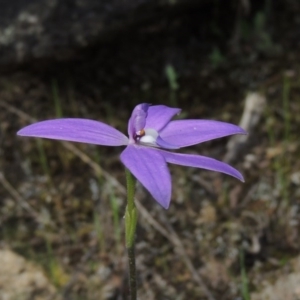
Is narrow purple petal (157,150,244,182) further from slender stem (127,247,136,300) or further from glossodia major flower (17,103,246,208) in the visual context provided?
slender stem (127,247,136,300)

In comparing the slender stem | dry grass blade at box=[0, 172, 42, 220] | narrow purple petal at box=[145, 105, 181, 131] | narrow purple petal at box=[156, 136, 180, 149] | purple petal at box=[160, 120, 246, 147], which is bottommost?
the slender stem

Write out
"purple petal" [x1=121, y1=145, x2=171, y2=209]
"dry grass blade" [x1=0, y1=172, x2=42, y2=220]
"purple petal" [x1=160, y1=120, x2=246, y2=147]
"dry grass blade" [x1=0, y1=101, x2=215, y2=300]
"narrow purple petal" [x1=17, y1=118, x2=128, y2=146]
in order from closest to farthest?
Result: "purple petal" [x1=121, y1=145, x2=171, y2=209], "narrow purple petal" [x1=17, y1=118, x2=128, y2=146], "purple petal" [x1=160, y1=120, x2=246, y2=147], "dry grass blade" [x1=0, y1=101, x2=215, y2=300], "dry grass blade" [x1=0, y1=172, x2=42, y2=220]

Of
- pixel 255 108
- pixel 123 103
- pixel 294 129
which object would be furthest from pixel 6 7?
pixel 294 129

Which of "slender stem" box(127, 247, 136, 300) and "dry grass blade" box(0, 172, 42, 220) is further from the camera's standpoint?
"dry grass blade" box(0, 172, 42, 220)

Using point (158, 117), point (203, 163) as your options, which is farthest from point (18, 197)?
point (203, 163)

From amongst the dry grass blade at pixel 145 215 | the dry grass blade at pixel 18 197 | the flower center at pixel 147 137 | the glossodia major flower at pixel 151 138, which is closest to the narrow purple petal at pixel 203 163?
the glossodia major flower at pixel 151 138

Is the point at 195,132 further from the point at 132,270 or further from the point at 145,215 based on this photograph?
the point at 145,215

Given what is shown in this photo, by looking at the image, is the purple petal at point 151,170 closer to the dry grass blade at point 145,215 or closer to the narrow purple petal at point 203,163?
the narrow purple petal at point 203,163

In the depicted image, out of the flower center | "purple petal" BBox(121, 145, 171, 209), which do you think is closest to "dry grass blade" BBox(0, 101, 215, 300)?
the flower center

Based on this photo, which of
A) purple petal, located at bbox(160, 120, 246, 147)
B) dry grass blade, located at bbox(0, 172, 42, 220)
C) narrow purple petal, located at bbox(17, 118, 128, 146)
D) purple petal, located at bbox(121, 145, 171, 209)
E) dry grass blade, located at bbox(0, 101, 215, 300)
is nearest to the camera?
purple petal, located at bbox(121, 145, 171, 209)
